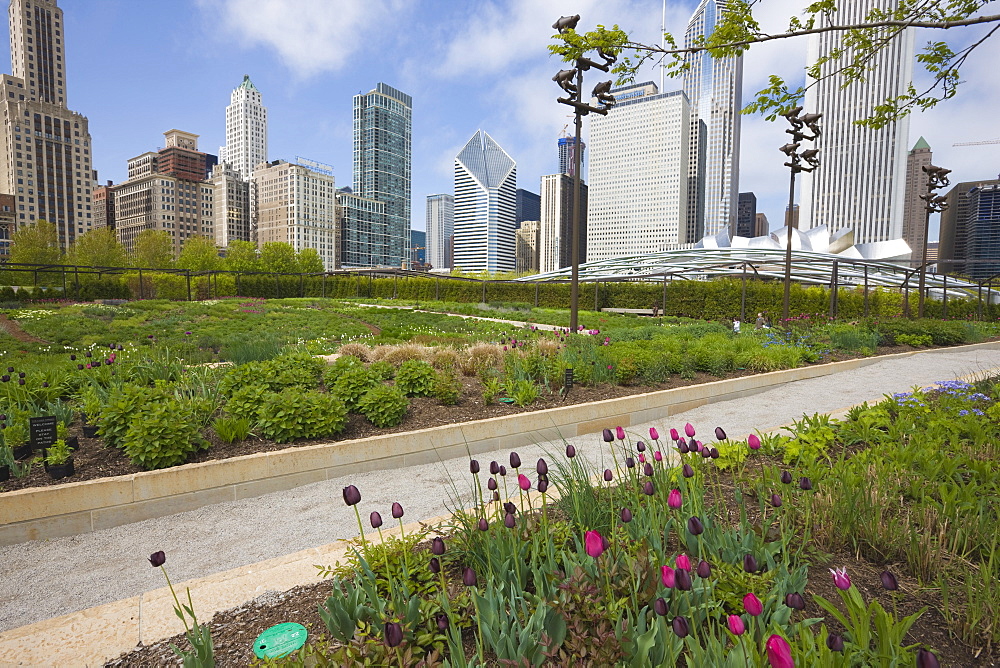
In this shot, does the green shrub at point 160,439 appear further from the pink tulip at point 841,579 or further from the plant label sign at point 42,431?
the pink tulip at point 841,579

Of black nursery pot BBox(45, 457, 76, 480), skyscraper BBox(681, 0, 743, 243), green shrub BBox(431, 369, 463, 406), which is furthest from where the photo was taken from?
skyscraper BBox(681, 0, 743, 243)

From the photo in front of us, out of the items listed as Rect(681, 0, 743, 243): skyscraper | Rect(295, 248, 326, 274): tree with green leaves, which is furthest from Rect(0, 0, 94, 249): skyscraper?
Rect(681, 0, 743, 243): skyscraper

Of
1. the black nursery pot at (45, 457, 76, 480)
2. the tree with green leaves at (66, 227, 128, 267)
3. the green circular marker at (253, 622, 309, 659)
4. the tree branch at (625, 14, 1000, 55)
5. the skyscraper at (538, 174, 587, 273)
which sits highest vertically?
the skyscraper at (538, 174, 587, 273)

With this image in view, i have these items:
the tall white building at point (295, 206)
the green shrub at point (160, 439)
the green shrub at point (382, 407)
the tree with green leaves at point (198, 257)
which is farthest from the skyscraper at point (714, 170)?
the green shrub at point (160, 439)

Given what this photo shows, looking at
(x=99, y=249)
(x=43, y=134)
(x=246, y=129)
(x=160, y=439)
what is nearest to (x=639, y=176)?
(x=99, y=249)

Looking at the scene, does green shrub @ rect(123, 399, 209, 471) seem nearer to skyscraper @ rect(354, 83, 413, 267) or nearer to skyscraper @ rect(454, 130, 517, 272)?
skyscraper @ rect(454, 130, 517, 272)

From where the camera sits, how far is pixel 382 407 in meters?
5.19

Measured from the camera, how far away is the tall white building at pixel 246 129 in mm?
192625

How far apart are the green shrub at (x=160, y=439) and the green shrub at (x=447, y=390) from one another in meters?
2.42

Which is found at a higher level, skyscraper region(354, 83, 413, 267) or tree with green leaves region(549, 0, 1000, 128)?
skyscraper region(354, 83, 413, 267)

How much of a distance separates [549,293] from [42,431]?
23.9 m

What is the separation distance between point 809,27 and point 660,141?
153 meters

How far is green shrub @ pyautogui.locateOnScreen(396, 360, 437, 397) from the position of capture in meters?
6.05

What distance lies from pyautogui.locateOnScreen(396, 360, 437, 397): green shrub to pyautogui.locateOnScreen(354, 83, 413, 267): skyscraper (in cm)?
17360
